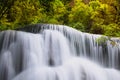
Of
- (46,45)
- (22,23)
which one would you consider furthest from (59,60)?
(22,23)

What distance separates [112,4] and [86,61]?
16.3 feet

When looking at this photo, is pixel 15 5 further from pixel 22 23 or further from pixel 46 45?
pixel 22 23

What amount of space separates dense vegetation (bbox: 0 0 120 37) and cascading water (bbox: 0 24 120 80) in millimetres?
957

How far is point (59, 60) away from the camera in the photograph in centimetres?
1443

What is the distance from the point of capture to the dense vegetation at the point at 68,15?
14.6 m

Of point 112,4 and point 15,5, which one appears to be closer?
point 15,5

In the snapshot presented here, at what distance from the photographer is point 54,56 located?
569 inches

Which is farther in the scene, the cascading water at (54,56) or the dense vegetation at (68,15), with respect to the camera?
the dense vegetation at (68,15)

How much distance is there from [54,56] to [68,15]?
10199 mm

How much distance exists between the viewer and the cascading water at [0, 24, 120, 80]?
1328 cm

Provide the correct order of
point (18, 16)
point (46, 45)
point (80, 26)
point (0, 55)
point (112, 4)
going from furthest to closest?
1. point (80, 26)
2. point (112, 4)
3. point (18, 16)
4. point (46, 45)
5. point (0, 55)

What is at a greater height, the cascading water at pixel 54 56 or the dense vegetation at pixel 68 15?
the dense vegetation at pixel 68 15

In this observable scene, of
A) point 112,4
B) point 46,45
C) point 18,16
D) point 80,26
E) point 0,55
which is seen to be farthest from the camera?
point 80,26

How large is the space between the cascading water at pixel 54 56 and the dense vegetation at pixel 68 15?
957mm
